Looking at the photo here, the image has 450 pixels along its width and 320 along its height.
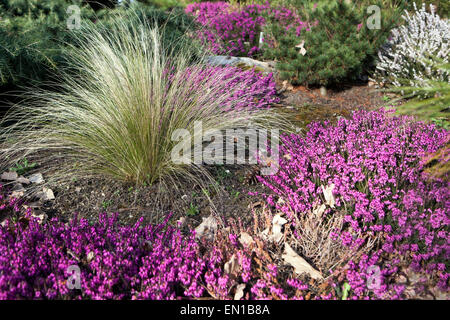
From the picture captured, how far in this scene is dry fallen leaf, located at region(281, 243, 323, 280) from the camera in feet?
6.46

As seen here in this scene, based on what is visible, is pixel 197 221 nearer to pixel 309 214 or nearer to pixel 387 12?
pixel 309 214

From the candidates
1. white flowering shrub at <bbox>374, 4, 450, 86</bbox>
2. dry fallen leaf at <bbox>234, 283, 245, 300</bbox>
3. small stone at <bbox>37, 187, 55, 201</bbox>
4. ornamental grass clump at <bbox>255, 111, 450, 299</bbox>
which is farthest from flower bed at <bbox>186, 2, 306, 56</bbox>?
dry fallen leaf at <bbox>234, 283, 245, 300</bbox>

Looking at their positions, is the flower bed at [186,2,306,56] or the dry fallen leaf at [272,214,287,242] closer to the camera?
the dry fallen leaf at [272,214,287,242]

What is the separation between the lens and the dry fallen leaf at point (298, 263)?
1.97 metres

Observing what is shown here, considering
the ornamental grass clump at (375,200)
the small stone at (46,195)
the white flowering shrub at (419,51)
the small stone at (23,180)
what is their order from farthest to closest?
the white flowering shrub at (419,51) < the small stone at (23,180) < the small stone at (46,195) < the ornamental grass clump at (375,200)

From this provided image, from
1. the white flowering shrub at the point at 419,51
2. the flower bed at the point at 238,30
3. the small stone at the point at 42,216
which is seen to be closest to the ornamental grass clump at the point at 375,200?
the white flowering shrub at the point at 419,51

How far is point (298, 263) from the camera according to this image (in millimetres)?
2020

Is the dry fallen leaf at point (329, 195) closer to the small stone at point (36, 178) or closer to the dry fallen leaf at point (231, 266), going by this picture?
the dry fallen leaf at point (231, 266)

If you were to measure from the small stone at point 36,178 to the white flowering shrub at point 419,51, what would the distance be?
3798 mm

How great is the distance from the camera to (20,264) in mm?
1731

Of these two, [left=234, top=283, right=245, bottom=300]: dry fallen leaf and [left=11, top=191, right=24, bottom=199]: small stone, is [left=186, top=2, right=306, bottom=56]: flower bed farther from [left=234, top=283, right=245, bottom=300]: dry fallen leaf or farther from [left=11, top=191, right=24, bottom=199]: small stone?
[left=234, top=283, right=245, bottom=300]: dry fallen leaf

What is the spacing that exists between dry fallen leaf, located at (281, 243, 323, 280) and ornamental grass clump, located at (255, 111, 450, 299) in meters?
0.11

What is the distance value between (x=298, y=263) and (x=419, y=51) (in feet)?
10.2
